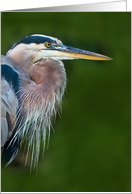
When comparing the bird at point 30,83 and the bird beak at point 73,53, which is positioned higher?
the bird beak at point 73,53

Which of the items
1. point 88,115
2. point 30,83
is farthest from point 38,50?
point 88,115

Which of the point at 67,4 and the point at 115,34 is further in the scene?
the point at 115,34

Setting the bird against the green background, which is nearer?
the bird

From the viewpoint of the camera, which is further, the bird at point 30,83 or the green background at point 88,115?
the green background at point 88,115

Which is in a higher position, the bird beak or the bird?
the bird beak

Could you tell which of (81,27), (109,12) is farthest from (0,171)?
(109,12)

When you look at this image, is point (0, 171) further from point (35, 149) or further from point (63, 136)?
point (63, 136)
